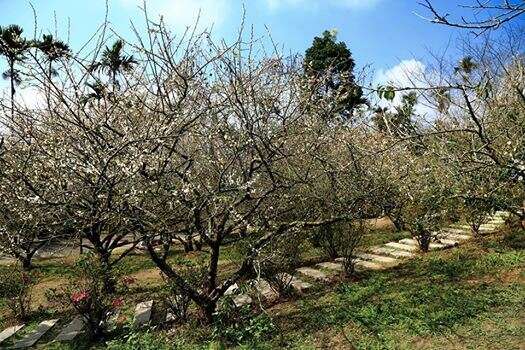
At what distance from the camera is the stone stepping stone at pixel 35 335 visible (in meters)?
8.72

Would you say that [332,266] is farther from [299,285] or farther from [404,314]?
[404,314]

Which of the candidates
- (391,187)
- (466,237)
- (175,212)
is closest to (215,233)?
(175,212)

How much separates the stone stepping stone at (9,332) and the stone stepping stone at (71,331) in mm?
1127

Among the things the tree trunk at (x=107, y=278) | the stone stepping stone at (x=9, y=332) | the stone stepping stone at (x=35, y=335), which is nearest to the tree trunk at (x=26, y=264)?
the stone stepping stone at (x=9, y=332)

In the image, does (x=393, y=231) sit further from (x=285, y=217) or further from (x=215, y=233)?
(x=215, y=233)

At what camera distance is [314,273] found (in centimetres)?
1080

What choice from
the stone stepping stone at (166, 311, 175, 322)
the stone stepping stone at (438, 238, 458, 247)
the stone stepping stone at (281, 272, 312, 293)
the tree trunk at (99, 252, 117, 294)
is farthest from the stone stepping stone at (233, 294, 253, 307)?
the stone stepping stone at (438, 238, 458, 247)

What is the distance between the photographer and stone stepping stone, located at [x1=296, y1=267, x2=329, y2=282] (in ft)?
33.9

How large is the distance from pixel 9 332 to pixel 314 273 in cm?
655

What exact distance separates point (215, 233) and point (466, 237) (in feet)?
26.5

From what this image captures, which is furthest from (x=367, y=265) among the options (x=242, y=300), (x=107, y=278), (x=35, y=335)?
(x=35, y=335)

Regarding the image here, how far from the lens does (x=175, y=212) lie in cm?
768

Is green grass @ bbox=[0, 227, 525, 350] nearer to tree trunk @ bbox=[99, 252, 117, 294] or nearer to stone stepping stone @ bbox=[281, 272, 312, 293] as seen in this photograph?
stone stepping stone @ bbox=[281, 272, 312, 293]

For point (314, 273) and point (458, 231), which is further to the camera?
point (458, 231)
